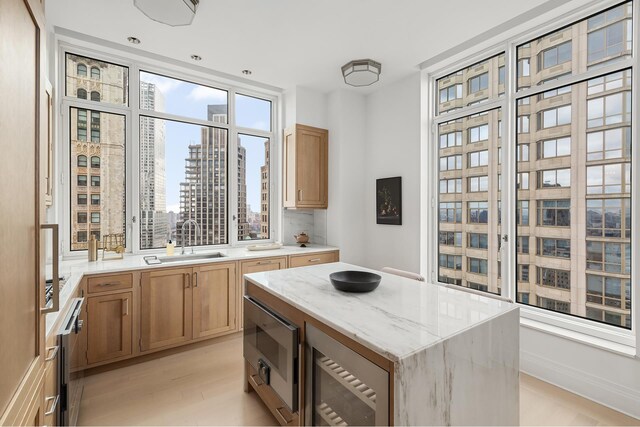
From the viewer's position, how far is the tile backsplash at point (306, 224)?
4312 mm

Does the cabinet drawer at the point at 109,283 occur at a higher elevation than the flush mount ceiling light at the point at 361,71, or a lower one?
lower

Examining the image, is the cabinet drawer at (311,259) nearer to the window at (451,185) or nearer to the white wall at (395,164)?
the white wall at (395,164)

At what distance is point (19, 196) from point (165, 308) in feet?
7.60

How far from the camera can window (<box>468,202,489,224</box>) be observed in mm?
3141

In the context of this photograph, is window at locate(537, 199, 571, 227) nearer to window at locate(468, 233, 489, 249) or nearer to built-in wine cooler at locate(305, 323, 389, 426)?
window at locate(468, 233, 489, 249)

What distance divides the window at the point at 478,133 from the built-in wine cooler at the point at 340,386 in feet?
8.97

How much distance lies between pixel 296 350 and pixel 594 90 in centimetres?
295

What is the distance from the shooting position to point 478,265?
322 centimetres

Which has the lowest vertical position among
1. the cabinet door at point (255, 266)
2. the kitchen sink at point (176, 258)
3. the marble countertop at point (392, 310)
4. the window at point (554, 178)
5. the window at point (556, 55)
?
the cabinet door at point (255, 266)

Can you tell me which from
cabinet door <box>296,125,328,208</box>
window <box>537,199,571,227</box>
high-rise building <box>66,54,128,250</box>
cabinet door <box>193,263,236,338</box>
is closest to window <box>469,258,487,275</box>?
window <box>537,199,571,227</box>

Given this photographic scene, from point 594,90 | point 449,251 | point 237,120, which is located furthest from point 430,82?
point 237,120

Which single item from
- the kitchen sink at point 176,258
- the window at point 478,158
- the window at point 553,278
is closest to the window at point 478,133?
the window at point 478,158

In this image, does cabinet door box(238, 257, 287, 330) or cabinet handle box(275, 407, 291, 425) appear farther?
cabinet door box(238, 257, 287, 330)

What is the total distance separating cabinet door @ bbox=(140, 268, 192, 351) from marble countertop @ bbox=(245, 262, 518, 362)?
1257 millimetres
